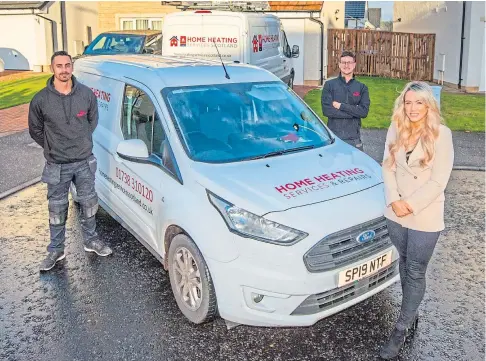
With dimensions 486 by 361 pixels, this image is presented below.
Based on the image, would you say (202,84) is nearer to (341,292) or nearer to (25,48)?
(341,292)

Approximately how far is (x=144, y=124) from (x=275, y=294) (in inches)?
84.1

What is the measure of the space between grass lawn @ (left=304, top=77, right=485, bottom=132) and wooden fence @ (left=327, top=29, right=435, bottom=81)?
4219mm

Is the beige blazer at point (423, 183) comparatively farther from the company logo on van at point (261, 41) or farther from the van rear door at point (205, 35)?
the company logo on van at point (261, 41)

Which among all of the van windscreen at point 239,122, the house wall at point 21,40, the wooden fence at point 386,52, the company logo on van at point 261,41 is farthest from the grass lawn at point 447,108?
the house wall at point 21,40

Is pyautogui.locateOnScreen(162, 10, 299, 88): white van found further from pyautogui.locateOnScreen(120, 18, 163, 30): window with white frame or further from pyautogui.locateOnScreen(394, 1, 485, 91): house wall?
pyautogui.locateOnScreen(120, 18, 163, 30): window with white frame

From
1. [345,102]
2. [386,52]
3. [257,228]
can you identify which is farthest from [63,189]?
[386,52]

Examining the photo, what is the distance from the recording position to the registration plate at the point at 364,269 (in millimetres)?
3615

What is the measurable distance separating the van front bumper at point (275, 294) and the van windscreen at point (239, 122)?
40.0 inches

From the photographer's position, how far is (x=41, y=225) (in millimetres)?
6312

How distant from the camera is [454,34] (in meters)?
21.3

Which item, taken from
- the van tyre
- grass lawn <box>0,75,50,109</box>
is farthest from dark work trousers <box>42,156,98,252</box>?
grass lawn <box>0,75,50,109</box>

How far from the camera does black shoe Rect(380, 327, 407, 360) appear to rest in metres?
3.60

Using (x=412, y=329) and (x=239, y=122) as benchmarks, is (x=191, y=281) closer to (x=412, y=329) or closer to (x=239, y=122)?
(x=239, y=122)

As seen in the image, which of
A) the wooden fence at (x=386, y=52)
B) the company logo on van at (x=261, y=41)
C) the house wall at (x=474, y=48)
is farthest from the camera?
the wooden fence at (x=386, y=52)
